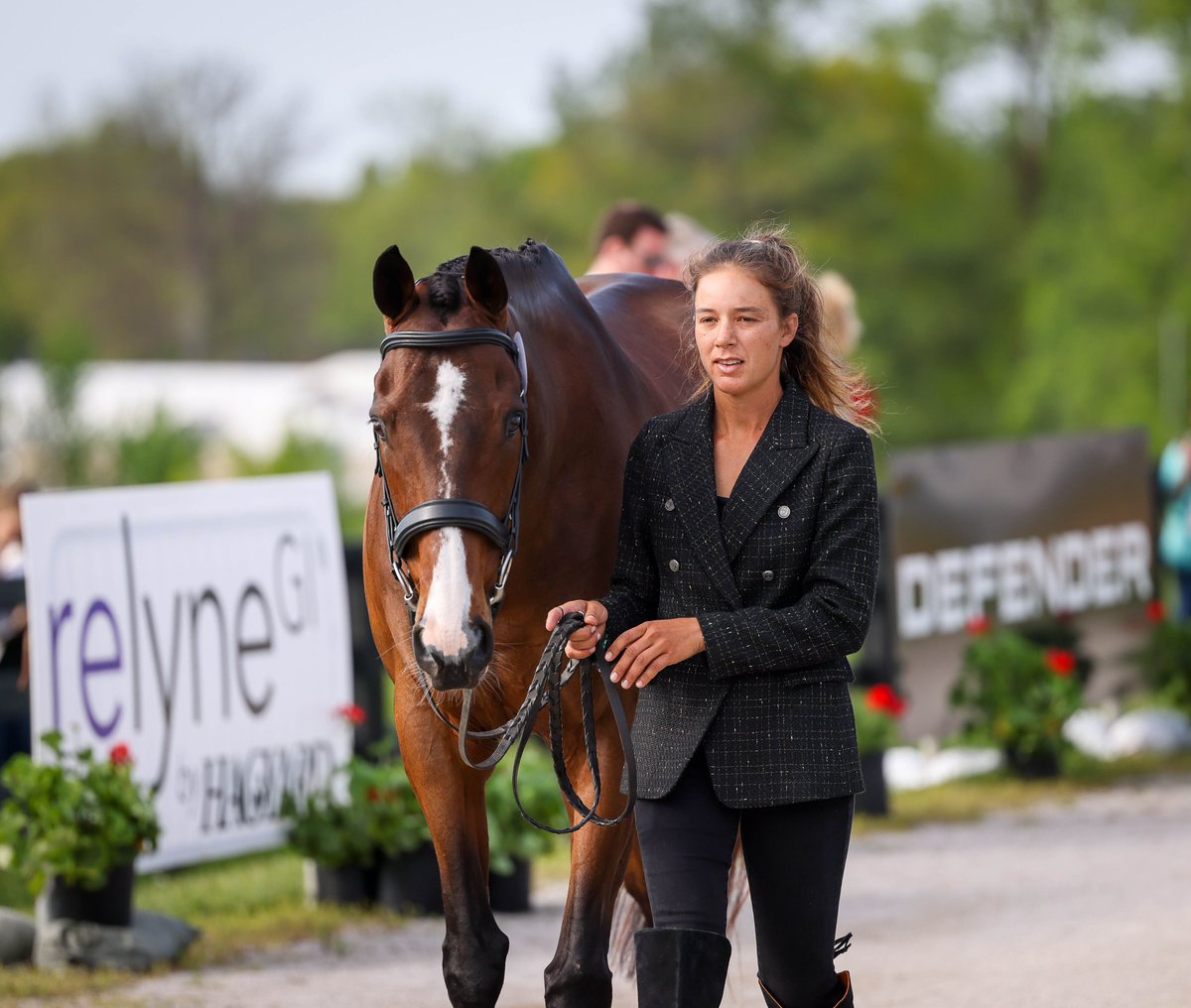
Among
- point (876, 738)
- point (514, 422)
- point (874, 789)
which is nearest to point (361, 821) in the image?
point (876, 738)

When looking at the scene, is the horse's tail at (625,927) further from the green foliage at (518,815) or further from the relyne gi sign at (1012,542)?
the relyne gi sign at (1012,542)

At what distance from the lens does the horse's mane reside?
11.1 feet

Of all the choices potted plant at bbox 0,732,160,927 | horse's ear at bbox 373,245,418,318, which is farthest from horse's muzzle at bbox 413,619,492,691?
potted plant at bbox 0,732,160,927

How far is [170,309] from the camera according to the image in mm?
46719

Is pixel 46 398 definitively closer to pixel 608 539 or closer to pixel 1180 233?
pixel 1180 233

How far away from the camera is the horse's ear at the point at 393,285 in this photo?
3.16 m

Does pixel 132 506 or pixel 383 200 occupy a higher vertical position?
pixel 383 200

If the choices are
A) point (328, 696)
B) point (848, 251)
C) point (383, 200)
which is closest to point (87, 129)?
point (383, 200)

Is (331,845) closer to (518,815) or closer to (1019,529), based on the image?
(518,815)

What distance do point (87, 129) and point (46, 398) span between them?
25486mm

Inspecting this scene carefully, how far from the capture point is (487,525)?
296 centimetres

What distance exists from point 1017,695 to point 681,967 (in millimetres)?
6409

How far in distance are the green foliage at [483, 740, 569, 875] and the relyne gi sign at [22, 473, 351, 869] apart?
82 centimetres

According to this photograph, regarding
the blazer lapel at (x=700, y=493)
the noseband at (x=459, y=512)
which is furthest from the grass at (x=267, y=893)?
the blazer lapel at (x=700, y=493)
